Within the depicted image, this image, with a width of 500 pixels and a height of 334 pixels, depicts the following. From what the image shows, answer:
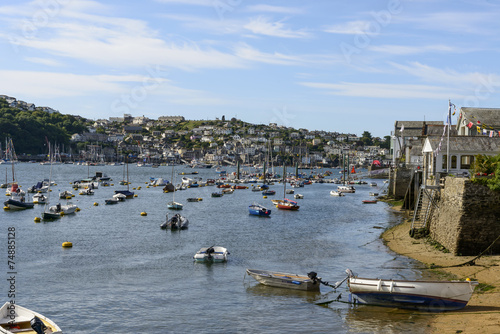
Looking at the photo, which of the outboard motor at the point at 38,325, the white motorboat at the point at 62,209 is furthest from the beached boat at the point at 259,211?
the outboard motor at the point at 38,325

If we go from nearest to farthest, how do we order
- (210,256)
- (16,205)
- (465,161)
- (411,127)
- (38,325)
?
(38,325)
(210,256)
(465,161)
(16,205)
(411,127)

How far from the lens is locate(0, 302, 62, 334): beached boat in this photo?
19891mm

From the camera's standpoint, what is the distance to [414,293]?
26.0 meters

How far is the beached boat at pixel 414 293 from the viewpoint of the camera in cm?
2525

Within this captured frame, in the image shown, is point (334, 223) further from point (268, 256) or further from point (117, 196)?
point (117, 196)

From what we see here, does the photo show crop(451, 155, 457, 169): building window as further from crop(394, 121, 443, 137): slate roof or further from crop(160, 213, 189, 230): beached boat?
crop(394, 121, 443, 137): slate roof

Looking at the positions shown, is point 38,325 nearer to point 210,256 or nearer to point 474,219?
point 210,256

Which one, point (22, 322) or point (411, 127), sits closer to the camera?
point (22, 322)

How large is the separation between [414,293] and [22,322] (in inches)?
690

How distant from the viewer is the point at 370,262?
3734 cm

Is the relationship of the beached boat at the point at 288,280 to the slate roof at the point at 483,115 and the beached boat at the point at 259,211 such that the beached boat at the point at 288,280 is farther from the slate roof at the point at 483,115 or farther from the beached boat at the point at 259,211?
the beached boat at the point at 259,211

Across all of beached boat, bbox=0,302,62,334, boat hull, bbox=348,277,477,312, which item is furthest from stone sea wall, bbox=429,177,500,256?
beached boat, bbox=0,302,62,334

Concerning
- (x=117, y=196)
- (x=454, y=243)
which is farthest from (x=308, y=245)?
(x=117, y=196)

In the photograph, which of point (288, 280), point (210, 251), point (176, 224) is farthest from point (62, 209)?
point (288, 280)
